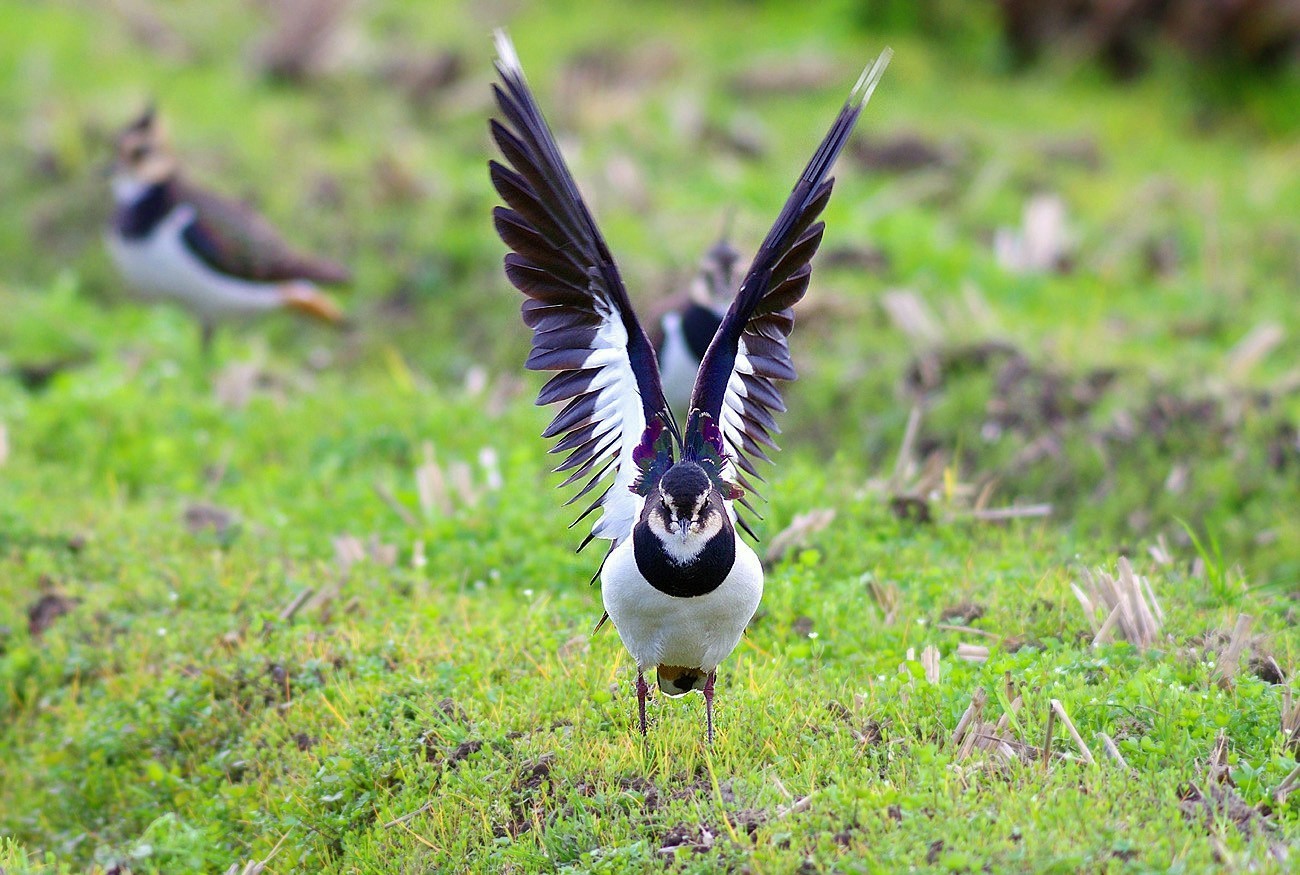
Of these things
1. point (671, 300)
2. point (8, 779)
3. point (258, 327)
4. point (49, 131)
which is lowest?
point (8, 779)

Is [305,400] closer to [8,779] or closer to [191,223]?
[191,223]

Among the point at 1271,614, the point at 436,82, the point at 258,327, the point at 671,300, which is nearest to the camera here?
the point at 1271,614

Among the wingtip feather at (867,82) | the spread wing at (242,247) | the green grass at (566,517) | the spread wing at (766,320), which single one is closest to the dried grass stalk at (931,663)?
the green grass at (566,517)

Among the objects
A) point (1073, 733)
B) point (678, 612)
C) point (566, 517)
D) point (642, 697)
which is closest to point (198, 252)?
point (566, 517)

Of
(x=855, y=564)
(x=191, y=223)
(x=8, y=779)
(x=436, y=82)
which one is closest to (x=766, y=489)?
(x=855, y=564)

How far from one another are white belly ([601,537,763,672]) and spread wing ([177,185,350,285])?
16.9ft

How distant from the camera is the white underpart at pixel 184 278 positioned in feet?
29.0

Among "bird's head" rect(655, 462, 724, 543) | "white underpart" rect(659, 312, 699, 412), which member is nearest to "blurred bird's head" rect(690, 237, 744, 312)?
"white underpart" rect(659, 312, 699, 412)

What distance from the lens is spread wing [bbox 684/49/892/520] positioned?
14.4 ft

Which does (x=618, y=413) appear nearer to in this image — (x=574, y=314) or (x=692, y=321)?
(x=574, y=314)

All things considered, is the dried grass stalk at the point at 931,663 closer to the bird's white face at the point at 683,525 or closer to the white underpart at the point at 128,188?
the bird's white face at the point at 683,525

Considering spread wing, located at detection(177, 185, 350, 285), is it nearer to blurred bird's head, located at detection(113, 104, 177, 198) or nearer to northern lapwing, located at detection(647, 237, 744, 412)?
blurred bird's head, located at detection(113, 104, 177, 198)

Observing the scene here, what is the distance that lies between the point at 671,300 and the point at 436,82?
5457mm

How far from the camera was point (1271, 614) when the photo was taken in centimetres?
529
